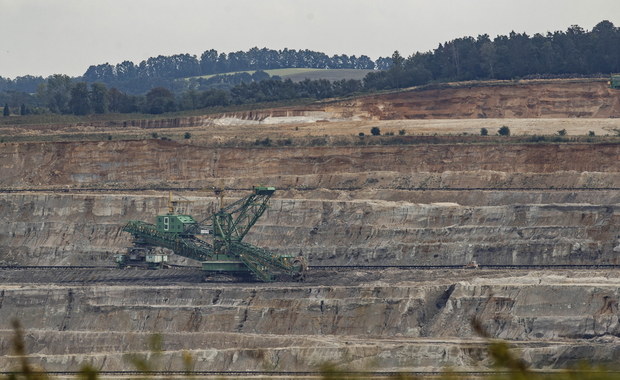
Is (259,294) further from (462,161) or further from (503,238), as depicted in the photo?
(462,161)

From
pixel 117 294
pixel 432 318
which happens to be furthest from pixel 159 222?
pixel 432 318

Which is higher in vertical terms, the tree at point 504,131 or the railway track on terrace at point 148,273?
the tree at point 504,131

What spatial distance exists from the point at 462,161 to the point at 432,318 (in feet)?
124

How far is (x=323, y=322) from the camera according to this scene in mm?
78375

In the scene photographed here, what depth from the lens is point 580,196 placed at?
322ft

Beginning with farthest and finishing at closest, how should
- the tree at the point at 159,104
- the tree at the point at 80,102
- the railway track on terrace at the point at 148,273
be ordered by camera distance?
the tree at the point at 80,102 < the tree at the point at 159,104 < the railway track on terrace at the point at 148,273

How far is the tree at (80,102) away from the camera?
156 meters

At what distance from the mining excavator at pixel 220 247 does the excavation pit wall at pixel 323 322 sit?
188 inches

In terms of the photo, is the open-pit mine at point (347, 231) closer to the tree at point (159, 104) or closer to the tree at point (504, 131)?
the tree at point (504, 131)

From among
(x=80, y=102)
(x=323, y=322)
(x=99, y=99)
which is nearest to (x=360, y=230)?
(x=323, y=322)

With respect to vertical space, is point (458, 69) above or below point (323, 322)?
above

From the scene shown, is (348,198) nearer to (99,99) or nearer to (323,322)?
(323,322)

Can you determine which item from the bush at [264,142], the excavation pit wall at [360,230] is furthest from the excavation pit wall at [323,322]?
the bush at [264,142]

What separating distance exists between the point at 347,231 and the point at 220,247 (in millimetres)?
11357
